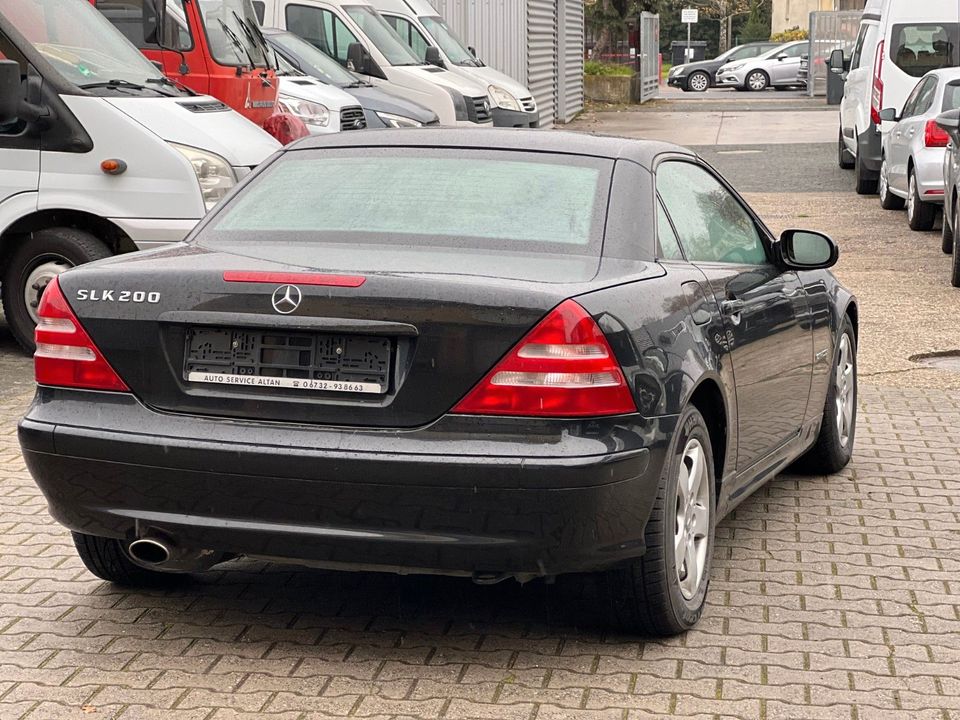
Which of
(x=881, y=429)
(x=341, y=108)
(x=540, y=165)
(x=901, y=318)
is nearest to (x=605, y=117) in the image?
(x=341, y=108)

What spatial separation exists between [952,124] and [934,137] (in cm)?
279

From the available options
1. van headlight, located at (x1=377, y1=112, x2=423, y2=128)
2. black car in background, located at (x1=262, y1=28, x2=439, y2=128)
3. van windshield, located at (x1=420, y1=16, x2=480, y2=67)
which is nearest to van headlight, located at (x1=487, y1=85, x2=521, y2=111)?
van windshield, located at (x1=420, y1=16, x2=480, y2=67)

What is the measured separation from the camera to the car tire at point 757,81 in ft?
165

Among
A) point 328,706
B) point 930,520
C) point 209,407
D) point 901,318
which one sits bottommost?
point 901,318

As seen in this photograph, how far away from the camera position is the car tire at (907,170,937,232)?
1619cm

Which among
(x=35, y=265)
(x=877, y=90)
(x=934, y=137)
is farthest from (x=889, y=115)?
(x=35, y=265)

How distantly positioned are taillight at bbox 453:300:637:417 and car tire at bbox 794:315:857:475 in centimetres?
265

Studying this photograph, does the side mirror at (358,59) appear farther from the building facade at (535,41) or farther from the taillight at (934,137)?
the building facade at (535,41)

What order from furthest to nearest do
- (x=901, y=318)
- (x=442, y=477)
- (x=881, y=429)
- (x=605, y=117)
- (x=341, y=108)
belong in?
1. (x=605, y=117)
2. (x=341, y=108)
3. (x=901, y=318)
4. (x=881, y=429)
5. (x=442, y=477)

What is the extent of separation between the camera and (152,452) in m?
4.33

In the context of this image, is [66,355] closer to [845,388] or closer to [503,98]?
[845,388]

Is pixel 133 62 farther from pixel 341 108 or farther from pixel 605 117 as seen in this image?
pixel 605 117

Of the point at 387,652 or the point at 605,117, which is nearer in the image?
the point at 387,652

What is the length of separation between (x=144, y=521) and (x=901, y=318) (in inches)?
312
